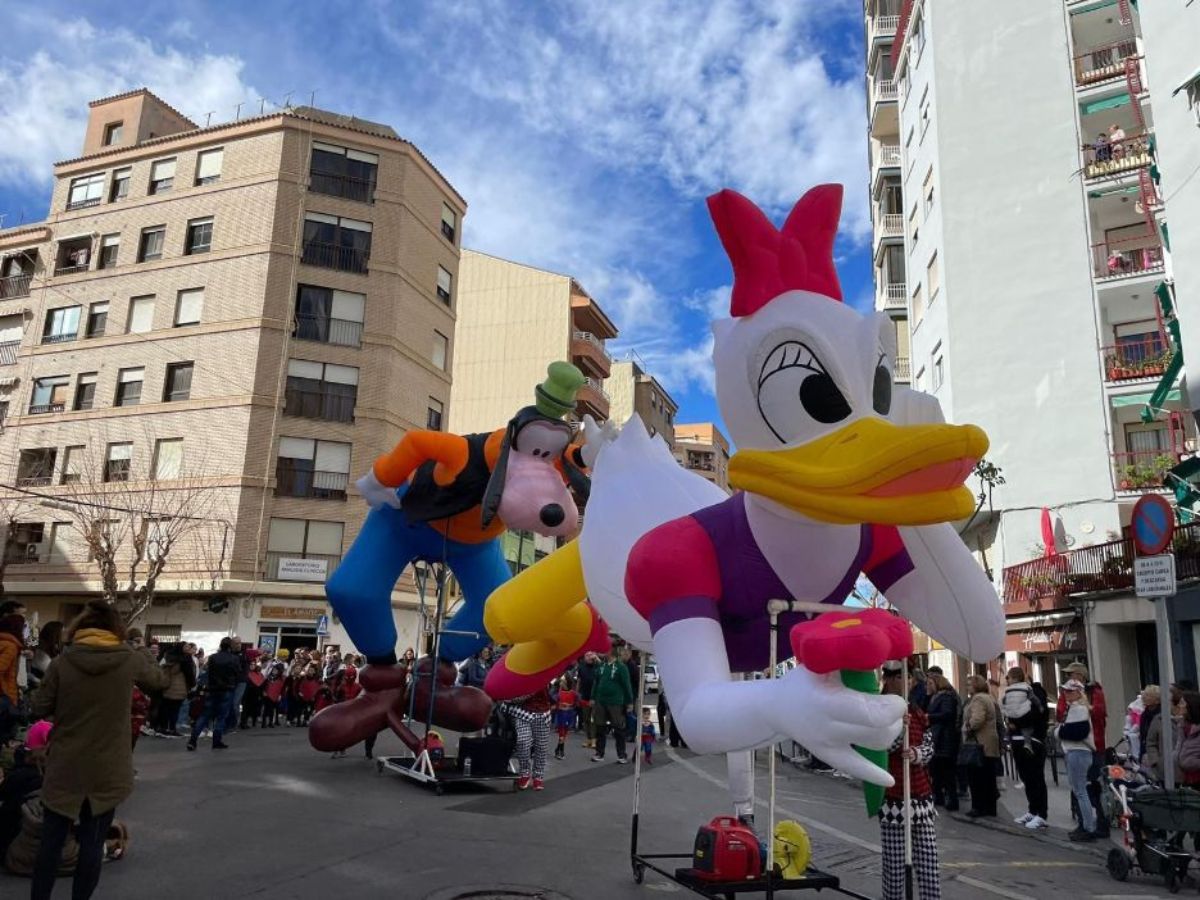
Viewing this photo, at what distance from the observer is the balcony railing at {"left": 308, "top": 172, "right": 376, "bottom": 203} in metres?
31.0

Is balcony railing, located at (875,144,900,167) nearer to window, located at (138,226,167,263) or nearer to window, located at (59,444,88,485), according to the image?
window, located at (138,226,167,263)

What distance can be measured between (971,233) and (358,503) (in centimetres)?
2016

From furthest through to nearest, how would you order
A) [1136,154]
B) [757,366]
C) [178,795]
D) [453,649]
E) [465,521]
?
[1136,154]
[453,649]
[465,521]
[178,795]
[757,366]

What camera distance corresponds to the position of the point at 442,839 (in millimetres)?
6719

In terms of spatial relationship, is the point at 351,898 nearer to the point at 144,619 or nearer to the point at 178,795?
the point at 178,795

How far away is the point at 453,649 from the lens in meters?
9.17

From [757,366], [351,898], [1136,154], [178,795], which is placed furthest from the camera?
[1136,154]

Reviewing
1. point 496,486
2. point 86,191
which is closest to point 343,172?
point 86,191

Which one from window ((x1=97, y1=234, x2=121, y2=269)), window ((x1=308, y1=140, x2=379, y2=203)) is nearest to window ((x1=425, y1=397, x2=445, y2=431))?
window ((x1=308, y1=140, x2=379, y2=203))

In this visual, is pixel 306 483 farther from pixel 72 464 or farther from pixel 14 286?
pixel 14 286

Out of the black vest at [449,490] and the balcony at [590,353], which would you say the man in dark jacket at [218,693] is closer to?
the black vest at [449,490]

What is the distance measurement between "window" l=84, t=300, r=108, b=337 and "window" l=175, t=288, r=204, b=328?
118 inches

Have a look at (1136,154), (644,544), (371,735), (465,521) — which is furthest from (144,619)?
(1136,154)

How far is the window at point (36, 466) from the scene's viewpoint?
30219mm
